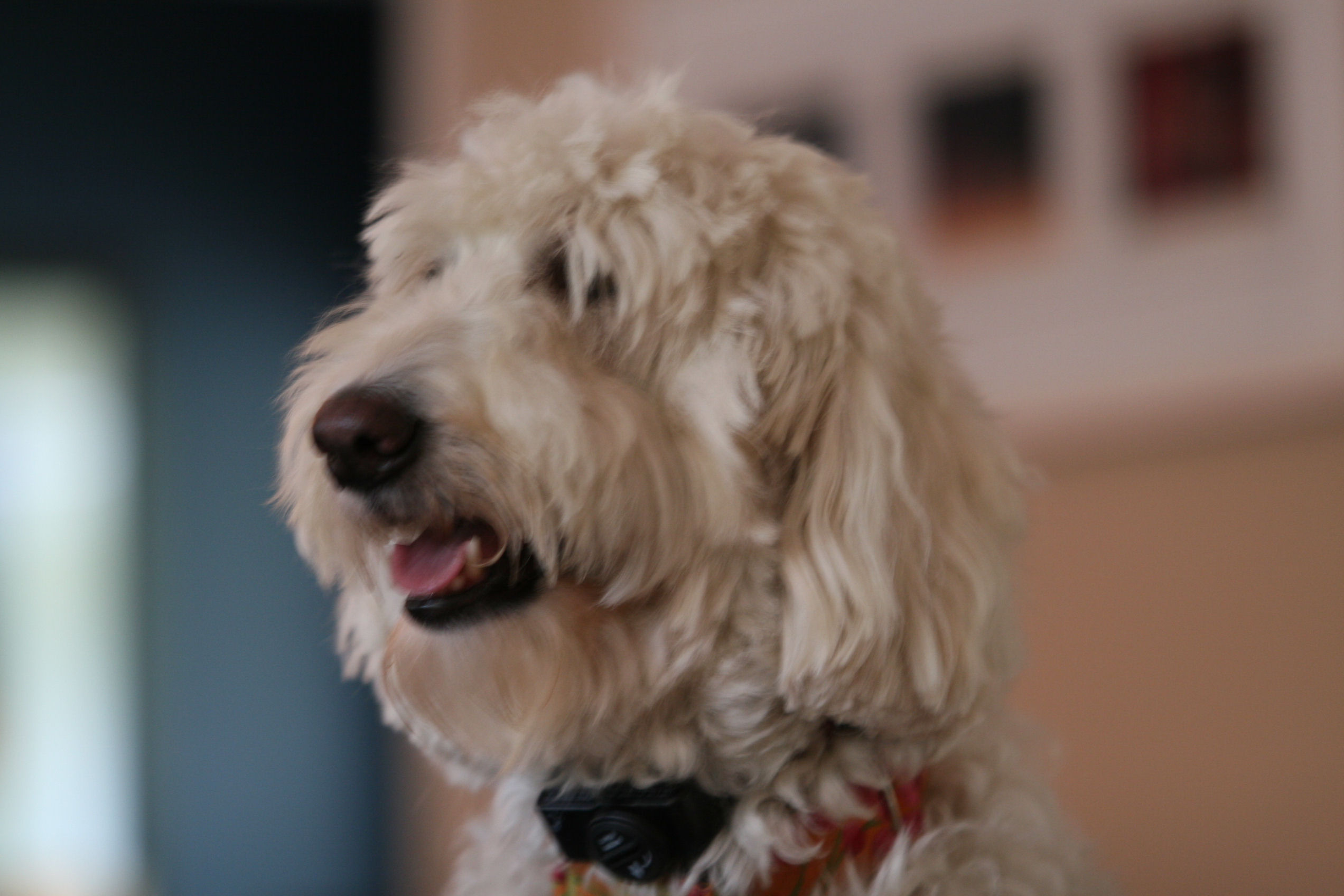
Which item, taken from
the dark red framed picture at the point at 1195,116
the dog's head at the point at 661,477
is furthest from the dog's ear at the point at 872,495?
the dark red framed picture at the point at 1195,116

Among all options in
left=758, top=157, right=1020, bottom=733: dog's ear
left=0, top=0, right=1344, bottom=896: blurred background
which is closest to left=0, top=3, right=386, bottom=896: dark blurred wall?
left=0, top=0, right=1344, bottom=896: blurred background

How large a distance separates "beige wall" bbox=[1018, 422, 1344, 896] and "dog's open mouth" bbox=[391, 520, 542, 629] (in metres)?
1.12

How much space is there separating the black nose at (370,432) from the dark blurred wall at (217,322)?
9.47ft

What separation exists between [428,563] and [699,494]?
0.23 metres

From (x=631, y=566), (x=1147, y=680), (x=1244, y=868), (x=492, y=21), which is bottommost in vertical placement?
(x=1244, y=868)

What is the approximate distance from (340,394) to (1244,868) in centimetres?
164

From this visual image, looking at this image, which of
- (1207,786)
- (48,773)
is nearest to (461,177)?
(1207,786)

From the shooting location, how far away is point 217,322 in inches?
145

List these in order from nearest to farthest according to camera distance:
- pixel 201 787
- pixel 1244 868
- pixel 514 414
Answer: pixel 514 414 < pixel 1244 868 < pixel 201 787

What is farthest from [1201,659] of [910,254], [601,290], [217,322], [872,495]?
[217,322]

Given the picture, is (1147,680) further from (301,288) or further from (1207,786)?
(301,288)

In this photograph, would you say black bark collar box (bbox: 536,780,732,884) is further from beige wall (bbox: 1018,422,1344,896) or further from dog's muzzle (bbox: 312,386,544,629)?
beige wall (bbox: 1018,422,1344,896)

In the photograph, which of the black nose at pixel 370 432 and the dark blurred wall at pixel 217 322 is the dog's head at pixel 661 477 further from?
the dark blurred wall at pixel 217 322

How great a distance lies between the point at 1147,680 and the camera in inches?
76.2
